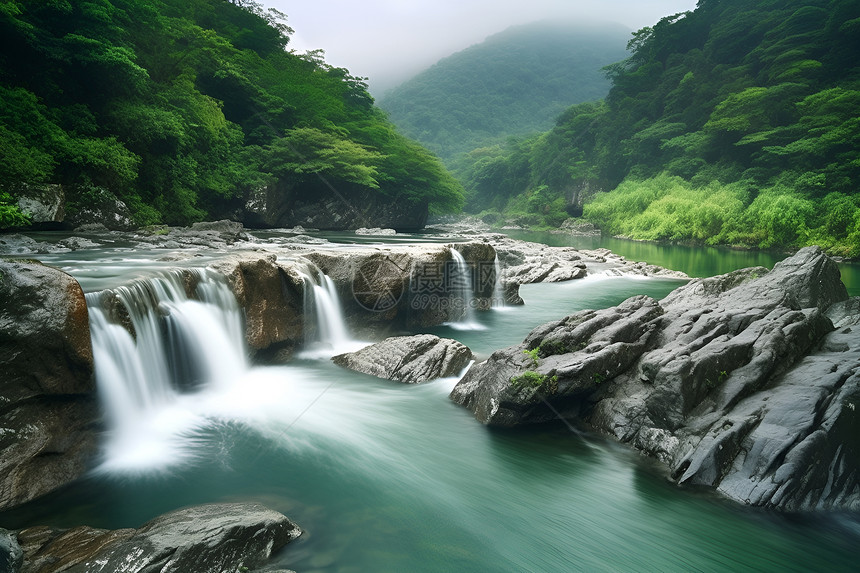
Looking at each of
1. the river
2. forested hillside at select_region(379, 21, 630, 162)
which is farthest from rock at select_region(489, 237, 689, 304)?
forested hillside at select_region(379, 21, 630, 162)

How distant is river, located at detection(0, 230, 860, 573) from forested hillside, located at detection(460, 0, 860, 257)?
30.4 m

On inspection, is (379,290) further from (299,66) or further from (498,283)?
(299,66)

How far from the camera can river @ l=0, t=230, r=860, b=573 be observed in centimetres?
379

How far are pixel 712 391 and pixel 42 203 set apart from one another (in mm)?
18293

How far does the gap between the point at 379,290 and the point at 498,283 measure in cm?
556

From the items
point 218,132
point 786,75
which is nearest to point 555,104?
point 786,75

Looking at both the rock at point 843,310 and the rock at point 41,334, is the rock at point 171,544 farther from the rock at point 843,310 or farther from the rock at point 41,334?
the rock at point 843,310

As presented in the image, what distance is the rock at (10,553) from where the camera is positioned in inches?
119

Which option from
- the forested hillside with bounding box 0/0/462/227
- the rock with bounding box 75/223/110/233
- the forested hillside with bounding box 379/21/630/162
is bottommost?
the rock with bounding box 75/223/110/233

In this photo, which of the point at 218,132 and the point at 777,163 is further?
the point at 777,163

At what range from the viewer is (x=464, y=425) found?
6.23 meters

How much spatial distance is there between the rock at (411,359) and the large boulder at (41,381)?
13.9 ft

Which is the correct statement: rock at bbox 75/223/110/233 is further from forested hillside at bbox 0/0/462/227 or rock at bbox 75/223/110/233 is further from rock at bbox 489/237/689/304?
rock at bbox 489/237/689/304

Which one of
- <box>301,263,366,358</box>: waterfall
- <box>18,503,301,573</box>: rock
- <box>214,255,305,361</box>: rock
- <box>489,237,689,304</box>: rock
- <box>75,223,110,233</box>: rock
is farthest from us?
<box>489,237,689,304</box>: rock
